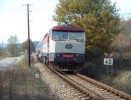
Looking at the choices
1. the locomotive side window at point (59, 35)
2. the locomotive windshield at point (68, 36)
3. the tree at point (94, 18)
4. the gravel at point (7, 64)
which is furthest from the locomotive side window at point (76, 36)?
the gravel at point (7, 64)

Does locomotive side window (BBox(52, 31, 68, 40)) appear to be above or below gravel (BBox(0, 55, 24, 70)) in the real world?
above

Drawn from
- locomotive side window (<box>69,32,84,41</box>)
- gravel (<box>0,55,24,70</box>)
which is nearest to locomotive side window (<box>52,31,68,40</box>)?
locomotive side window (<box>69,32,84,41</box>)

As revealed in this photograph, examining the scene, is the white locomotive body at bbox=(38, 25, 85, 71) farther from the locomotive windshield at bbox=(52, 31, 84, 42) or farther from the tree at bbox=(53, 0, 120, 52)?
the tree at bbox=(53, 0, 120, 52)

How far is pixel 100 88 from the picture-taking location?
16.8 meters

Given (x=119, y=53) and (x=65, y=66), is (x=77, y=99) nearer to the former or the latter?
(x=65, y=66)

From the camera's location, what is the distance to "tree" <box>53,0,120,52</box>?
101 feet

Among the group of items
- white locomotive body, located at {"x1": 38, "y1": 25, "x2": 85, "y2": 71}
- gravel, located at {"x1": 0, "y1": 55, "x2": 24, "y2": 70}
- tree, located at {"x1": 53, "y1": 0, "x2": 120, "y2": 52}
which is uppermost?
tree, located at {"x1": 53, "y1": 0, "x2": 120, "y2": 52}

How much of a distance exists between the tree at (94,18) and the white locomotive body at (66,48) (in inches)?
191

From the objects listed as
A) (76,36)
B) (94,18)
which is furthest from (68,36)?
(94,18)

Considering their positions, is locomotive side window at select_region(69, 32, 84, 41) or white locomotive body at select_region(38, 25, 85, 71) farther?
locomotive side window at select_region(69, 32, 84, 41)

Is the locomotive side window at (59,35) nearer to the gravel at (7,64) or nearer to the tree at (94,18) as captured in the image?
the gravel at (7,64)

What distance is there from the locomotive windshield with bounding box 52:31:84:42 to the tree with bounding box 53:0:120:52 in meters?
4.66

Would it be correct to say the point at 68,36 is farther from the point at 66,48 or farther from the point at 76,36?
the point at 66,48

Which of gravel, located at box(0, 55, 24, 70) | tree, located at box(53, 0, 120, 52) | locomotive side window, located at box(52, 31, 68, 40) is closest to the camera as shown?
locomotive side window, located at box(52, 31, 68, 40)
